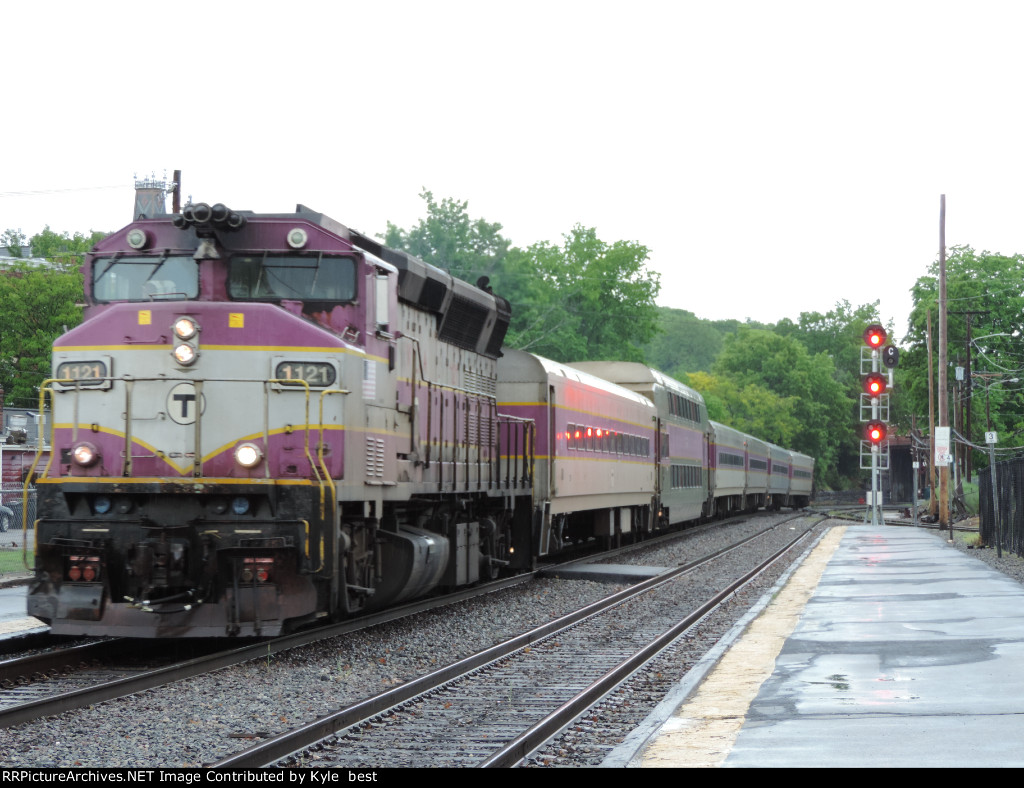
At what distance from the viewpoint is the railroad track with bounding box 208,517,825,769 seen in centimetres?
787

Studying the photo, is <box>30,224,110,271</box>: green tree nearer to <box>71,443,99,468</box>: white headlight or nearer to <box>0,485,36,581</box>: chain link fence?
<box>0,485,36,581</box>: chain link fence

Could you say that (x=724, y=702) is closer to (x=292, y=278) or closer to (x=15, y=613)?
(x=292, y=278)

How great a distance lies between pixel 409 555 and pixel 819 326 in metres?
143

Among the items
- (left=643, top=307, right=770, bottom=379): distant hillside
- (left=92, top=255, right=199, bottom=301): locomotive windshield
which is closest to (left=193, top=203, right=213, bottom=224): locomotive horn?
(left=92, top=255, right=199, bottom=301): locomotive windshield

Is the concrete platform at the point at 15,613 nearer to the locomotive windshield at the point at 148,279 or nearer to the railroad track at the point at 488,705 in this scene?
the locomotive windshield at the point at 148,279

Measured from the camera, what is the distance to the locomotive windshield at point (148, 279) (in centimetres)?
1241

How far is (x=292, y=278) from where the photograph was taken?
1255 centimetres

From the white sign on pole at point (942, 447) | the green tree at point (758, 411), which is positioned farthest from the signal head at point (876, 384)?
the green tree at point (758, 411)

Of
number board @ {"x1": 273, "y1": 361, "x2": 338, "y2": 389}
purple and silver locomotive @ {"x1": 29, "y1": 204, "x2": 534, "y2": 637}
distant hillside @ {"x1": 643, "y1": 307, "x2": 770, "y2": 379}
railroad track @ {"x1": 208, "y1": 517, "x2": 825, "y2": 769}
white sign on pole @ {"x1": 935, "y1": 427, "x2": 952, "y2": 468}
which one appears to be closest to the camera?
railroad track @ {"x1": 208, "y1": 517, "x2": 825, "y2": 769}

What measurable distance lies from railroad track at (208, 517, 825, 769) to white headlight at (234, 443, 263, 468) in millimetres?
2613

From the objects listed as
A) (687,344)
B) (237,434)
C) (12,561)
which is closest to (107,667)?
(237,434)

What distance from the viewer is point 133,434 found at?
1175cm

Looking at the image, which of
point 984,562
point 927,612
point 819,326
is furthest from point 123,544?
point 819,326

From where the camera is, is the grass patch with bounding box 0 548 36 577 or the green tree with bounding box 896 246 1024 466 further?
the green tree with bounding box 896 246 1024 466
